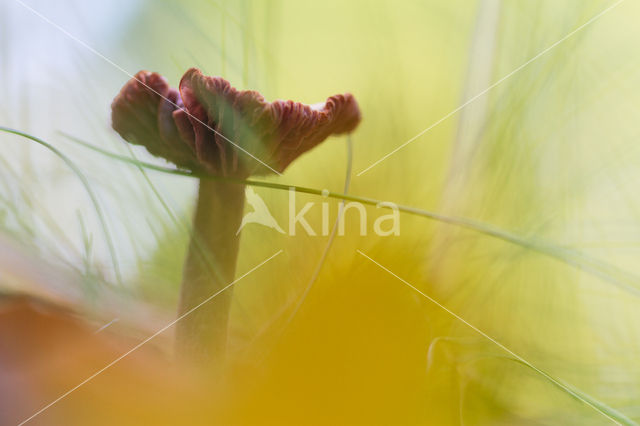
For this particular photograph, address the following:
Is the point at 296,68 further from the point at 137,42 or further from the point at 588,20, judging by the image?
the point at 588,20

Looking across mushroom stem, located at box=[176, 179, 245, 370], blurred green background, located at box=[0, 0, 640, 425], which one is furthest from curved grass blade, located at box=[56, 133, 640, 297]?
mushroom stem, located at box=[176, 179, 245, 370]

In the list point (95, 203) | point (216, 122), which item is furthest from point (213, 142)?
point (95, 203)

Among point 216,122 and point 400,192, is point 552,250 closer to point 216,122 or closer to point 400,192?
point 400,192

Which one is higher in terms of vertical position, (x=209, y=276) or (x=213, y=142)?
(x=213, y=142)

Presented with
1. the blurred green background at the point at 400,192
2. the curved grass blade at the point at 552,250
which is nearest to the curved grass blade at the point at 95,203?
the blurred green background at the point at 400,192

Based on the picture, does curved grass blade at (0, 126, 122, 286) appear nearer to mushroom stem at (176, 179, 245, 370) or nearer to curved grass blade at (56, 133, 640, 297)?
mushroom stem at (176, 179, 245, 370)

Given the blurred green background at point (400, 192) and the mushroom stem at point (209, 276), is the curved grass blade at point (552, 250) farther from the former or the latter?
the mushroom stem at point (209, 276)

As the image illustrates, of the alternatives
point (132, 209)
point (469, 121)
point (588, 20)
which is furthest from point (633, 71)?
point (132, 209)

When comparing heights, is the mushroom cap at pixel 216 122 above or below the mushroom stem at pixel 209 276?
above
